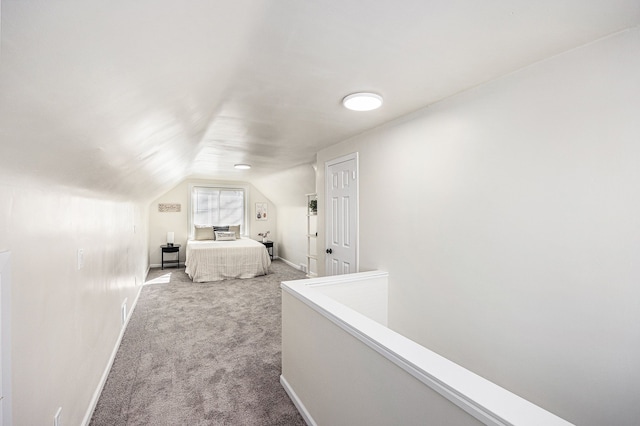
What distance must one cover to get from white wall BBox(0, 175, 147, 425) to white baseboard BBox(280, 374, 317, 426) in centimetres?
131

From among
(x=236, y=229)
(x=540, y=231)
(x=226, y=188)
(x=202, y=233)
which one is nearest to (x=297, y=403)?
(x=540, y=231)

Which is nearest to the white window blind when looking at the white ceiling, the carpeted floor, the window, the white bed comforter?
the window

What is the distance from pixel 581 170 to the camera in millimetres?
1517

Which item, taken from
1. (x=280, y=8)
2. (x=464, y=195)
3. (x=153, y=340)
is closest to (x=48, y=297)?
(x=280, y=8)

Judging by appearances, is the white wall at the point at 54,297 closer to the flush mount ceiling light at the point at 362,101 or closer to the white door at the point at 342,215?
the flush mount ceiling light at the point at 362,101

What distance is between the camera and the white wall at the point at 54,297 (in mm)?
1090

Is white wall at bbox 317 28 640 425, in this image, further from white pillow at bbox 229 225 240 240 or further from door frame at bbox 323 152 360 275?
white pillow at bbox 229 225 240 240

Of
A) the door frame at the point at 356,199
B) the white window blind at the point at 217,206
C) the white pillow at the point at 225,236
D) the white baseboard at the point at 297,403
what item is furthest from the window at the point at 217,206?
the white baseboard at the point at 297,403

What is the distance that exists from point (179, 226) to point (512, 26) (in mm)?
7608

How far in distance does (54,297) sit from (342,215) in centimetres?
260

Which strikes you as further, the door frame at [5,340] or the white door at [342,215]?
the white door at [342,215]

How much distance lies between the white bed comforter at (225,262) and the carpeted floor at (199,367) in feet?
3.65

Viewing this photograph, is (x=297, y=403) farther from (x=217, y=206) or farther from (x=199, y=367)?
(x=217, y=206)

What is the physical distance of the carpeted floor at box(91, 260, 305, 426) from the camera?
2004 millimetres
